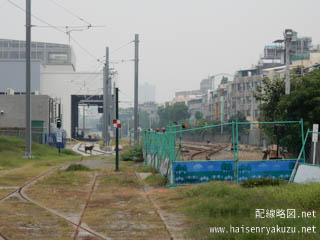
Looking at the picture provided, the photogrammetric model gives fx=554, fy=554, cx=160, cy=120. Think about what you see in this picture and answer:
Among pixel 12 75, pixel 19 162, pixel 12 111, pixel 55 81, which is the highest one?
pixel 12 75

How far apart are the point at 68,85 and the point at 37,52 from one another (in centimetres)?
4046

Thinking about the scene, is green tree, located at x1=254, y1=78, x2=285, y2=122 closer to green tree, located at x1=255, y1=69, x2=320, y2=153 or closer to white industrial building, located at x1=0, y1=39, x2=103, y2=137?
green tree, located at x1=255, y1=69, x2=320, y2=153

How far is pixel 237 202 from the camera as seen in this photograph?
12.1 metres

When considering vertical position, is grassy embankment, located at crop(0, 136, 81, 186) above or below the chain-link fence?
below

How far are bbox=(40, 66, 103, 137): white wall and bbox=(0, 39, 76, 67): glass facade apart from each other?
113ft

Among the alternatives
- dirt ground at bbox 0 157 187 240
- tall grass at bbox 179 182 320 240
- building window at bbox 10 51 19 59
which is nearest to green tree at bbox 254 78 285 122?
dirt ground at bbox 0 157 187 240

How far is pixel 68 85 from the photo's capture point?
107 meters

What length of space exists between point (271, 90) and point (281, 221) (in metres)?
23.3

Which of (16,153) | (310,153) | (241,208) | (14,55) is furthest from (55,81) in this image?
(241,208)

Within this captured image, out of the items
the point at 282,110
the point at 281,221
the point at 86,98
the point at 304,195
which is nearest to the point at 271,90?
the point at 282,110

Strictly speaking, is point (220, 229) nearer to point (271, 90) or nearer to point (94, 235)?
point (94, 235)

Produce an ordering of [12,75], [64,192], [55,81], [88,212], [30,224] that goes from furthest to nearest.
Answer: [55,81] → [12,75] → [64,192] → [88,212] → [30,224]

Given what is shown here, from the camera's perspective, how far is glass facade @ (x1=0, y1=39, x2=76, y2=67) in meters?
142

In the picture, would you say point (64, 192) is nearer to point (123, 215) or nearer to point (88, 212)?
point (88, 212)
